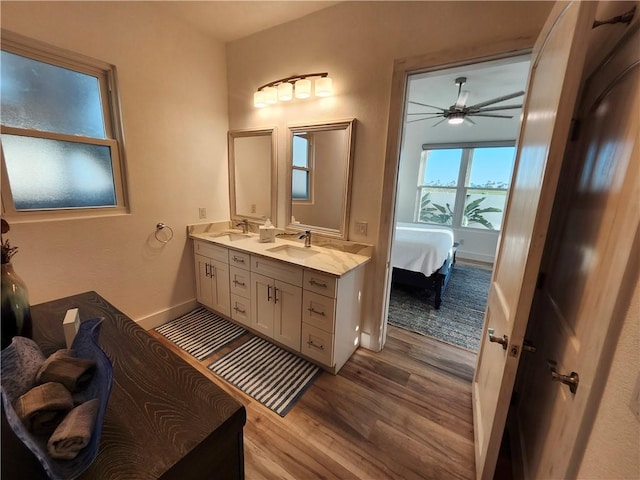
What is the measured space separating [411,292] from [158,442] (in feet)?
10.9

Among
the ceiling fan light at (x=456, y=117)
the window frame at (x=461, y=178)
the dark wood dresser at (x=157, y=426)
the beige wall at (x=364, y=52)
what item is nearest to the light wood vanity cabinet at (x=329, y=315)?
the beige wall at (x=364, y=52)

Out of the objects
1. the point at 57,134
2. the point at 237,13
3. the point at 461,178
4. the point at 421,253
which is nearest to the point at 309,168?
the point at 237,13

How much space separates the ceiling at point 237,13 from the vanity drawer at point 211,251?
195cm

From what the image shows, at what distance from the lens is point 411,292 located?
3518 mm

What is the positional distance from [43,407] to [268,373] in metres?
1.59

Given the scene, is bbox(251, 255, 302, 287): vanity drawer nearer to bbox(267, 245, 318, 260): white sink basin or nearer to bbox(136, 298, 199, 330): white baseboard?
bbox(267, 245, 318, 260): white sink basin

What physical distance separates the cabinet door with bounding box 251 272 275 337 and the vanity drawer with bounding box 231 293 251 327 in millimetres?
63

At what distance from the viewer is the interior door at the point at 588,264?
26.3 inches

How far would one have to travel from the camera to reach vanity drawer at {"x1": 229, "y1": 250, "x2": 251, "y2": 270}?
2.27m

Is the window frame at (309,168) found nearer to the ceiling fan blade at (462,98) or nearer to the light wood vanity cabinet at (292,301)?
the light wood vanity cabinet at (292,301)

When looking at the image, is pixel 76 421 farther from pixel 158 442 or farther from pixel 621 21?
pixel 621 21

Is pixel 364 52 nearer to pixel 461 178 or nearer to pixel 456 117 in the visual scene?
pixel 456 117

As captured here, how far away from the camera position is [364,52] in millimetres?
1966

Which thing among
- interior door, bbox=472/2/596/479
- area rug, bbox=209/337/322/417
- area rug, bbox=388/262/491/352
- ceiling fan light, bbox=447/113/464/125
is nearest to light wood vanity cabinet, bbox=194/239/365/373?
area rug, bbox=209/337/322/417
